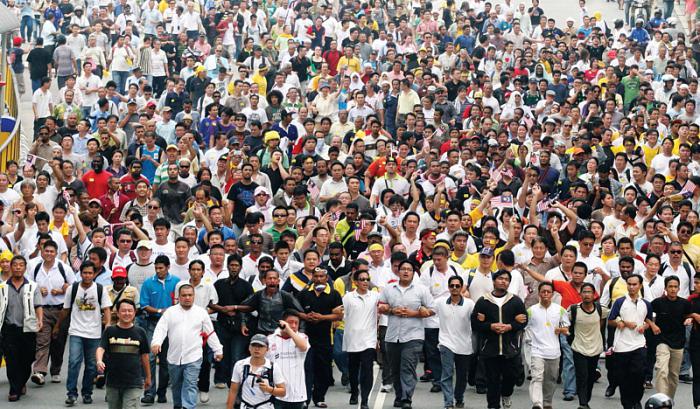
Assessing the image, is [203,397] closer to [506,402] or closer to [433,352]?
[433,352]

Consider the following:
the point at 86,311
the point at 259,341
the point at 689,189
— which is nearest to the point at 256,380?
the point at 259,341

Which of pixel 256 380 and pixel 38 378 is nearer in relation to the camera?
pixel 256 380

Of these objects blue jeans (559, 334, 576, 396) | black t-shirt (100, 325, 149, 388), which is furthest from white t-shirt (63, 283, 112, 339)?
blue jeans (559, 334, 576, 396)

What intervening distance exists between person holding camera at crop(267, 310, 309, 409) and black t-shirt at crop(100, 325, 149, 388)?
1323 mm

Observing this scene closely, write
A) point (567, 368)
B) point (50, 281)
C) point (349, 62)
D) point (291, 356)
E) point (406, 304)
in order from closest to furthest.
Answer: point (291, 356) < point (406, 304) < point (567, 368) < point (50, 281) < point (349, 62)

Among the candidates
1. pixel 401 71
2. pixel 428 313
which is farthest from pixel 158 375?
pixel 401 71

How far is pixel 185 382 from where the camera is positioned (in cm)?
1573

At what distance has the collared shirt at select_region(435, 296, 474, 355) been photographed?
54.1 ft

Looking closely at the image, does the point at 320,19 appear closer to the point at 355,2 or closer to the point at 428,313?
the point at 355,2

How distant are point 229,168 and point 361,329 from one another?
6572 mm

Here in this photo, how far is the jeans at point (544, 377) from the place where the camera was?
1631 cm

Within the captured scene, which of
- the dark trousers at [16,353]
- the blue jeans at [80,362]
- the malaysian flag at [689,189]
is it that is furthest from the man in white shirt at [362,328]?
the malaysian flag at [689,189]

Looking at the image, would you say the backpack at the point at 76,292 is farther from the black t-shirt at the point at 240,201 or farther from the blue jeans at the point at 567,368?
the blue jeans at the point at 567,368

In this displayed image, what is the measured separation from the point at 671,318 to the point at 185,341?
17.9 feet
